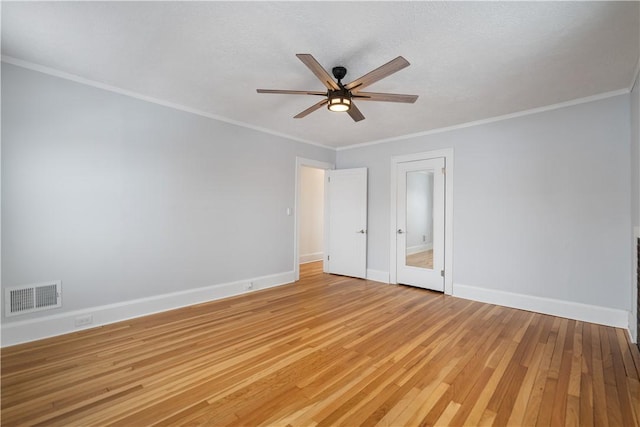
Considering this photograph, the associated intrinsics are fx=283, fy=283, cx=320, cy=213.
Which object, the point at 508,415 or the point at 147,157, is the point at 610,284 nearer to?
the point at 508,415

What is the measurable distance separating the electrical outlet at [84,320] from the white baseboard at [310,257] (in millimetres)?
4410

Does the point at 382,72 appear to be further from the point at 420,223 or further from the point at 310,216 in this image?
the point at 310,216

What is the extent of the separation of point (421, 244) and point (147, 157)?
4262mm

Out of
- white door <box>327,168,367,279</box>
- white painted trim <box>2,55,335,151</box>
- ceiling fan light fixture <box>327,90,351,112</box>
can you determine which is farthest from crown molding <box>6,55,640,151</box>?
ceiling fan light fixture <box>327,90,351,112</box>

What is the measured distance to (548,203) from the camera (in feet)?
11.8

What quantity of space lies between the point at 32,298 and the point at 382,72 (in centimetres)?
380

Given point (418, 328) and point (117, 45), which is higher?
point (117, 45)

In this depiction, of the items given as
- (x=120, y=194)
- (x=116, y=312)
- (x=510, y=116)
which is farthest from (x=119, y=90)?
(x=510, y=116)

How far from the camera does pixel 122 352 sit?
8.36ft

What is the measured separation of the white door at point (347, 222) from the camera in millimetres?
5477

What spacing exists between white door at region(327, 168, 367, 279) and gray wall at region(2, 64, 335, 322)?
163cm

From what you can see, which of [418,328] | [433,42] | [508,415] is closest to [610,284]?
[418,328]

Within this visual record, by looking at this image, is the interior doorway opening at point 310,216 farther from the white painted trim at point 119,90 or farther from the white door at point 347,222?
the white painted trim at point 119,90

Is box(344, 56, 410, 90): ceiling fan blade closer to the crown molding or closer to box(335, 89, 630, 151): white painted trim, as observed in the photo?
the crown molding
